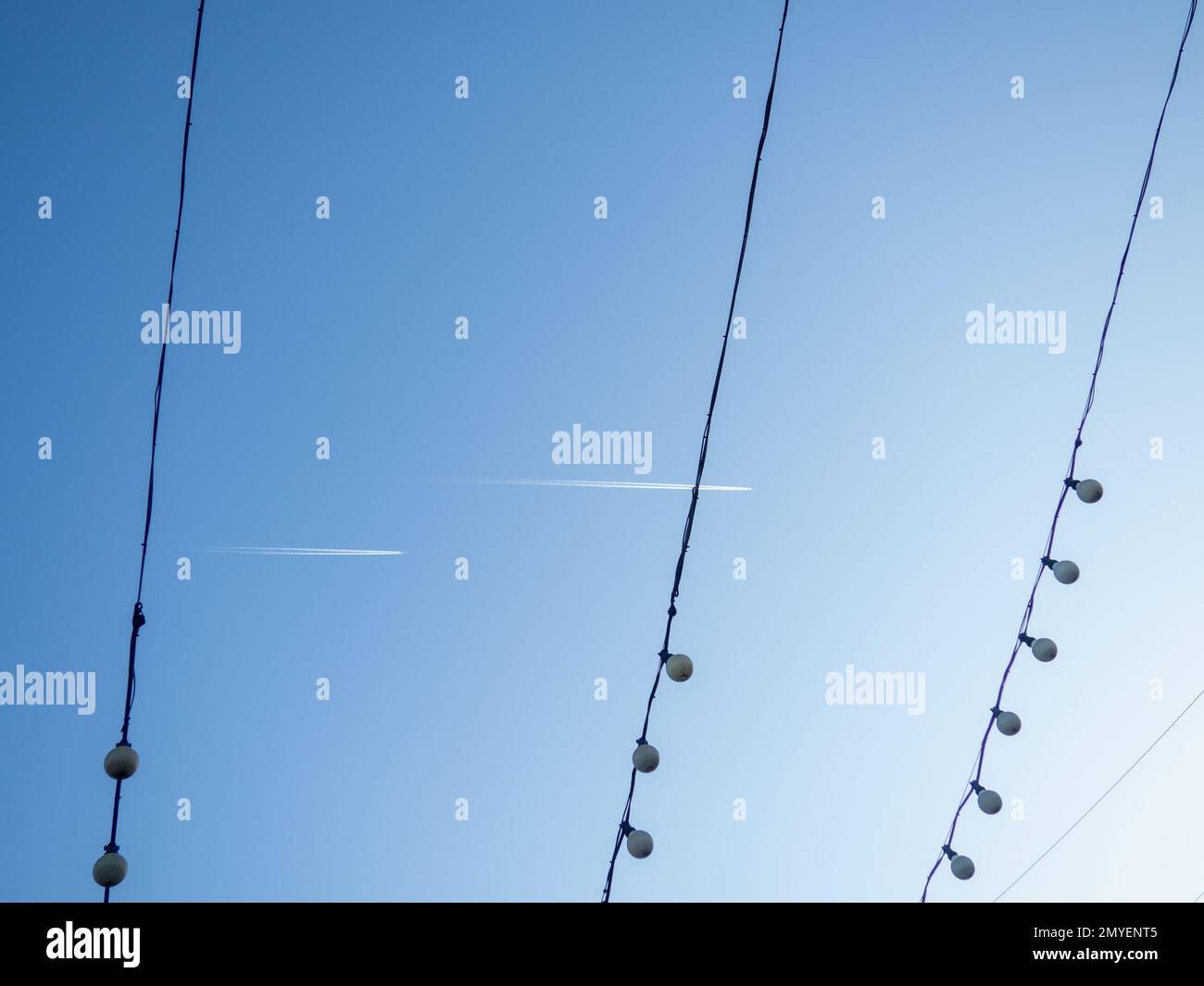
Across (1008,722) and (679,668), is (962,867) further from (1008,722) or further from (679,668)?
(679,668)

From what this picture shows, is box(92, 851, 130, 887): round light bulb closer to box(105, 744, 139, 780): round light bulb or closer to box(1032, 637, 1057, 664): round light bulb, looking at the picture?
box(105, 744, 139, 780): round light bulb

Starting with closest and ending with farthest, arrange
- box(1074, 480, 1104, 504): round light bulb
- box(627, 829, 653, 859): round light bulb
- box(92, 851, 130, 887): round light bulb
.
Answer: box(92, 851, 130, 887): round light bulb, box(627, 829, 653, 859): round light bulb, box(1074, 480, 1104, 504): round light bulb

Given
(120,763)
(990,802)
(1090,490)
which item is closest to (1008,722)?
(990,802)

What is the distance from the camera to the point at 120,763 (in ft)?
9.16

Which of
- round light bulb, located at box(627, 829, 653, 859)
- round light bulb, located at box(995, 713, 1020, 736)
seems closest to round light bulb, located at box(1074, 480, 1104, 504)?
round light bulb, located at box(995, 713, 1020, 736)

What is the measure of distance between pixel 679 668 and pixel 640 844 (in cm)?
69

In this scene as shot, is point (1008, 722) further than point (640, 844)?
Yes

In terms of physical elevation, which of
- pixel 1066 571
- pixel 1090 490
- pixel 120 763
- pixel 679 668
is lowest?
pixel 120 763

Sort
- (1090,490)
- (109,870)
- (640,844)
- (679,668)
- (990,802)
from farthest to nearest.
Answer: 1. (990,802)
2. (1090,490)
3. (679,668)
4. (640,844)
5. (109,870)

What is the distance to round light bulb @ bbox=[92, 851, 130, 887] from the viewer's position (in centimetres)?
277

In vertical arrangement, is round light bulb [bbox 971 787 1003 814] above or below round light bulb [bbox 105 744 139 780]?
below

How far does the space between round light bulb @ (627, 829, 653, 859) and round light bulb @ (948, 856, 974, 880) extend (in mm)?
1727
